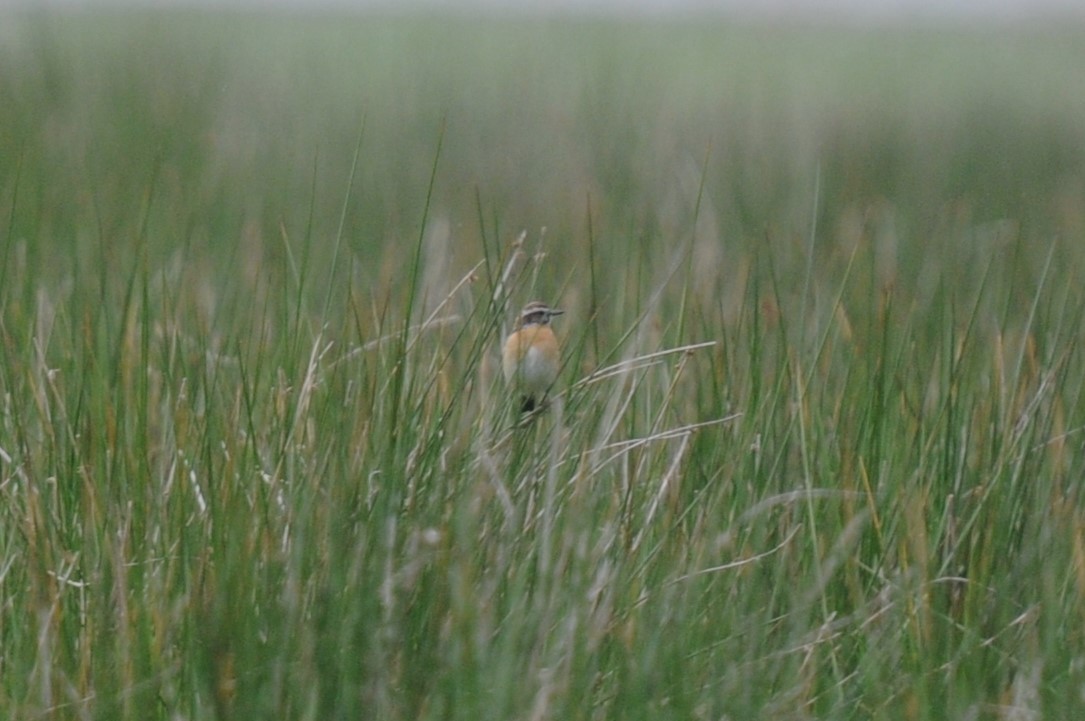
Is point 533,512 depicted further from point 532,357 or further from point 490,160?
point 490,160

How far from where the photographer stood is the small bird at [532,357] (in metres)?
2.29

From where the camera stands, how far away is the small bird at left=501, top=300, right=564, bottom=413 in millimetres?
2289

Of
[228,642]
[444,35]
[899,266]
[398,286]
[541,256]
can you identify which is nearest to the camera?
[228,642]

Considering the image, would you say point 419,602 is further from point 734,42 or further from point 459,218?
point 734,42

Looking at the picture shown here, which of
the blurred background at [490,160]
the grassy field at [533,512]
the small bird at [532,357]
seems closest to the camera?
the grassy field at [533,512]

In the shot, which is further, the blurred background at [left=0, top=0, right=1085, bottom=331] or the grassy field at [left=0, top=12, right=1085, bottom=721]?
the blurred background at [left=0, top=0, right=1085, bottom=331]

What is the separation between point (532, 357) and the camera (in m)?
2.31

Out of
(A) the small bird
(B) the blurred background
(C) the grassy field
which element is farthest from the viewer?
(B) the blurred background

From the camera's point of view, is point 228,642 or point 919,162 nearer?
point 228,642

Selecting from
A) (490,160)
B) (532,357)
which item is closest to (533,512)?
(532,357)

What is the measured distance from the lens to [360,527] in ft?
6.22

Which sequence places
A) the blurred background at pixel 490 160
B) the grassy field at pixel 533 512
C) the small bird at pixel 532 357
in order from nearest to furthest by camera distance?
the grassy field at pixel 533 512 → the small bird at pixel 532 357 → the blurred background at pixel 490 160

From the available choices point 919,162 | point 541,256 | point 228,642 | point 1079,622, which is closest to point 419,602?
point 228,642

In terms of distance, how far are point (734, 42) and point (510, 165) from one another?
23.0ft
